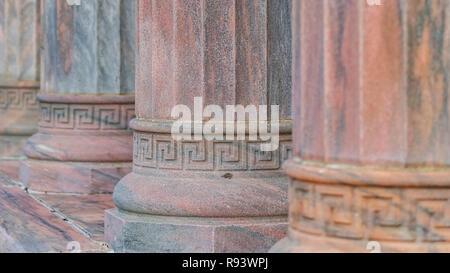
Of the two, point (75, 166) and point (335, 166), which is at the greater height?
point (335, 166)

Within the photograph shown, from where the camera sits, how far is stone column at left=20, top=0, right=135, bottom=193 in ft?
36.0

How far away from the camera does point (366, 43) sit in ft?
15.5

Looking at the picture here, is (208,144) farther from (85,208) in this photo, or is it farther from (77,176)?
(77,176)

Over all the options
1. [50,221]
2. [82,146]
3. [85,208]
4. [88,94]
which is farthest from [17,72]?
[50,221]

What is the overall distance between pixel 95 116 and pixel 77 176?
0.77 m

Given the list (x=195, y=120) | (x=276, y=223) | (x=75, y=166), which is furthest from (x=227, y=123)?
(x=75, y=166)

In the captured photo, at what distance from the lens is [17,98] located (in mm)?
13648

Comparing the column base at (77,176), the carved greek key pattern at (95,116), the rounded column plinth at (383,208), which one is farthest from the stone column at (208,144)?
the carved greek key pattern at (95,116)

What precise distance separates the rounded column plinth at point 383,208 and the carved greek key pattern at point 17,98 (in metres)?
9.33

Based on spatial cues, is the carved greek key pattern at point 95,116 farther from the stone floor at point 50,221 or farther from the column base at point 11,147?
the column base at point 11,147

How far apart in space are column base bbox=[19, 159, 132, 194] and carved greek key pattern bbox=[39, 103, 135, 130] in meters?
0.50

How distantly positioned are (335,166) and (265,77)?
105 inches

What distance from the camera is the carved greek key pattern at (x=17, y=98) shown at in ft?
44.7

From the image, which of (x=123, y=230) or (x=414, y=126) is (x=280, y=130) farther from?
(x=414, y=126)
